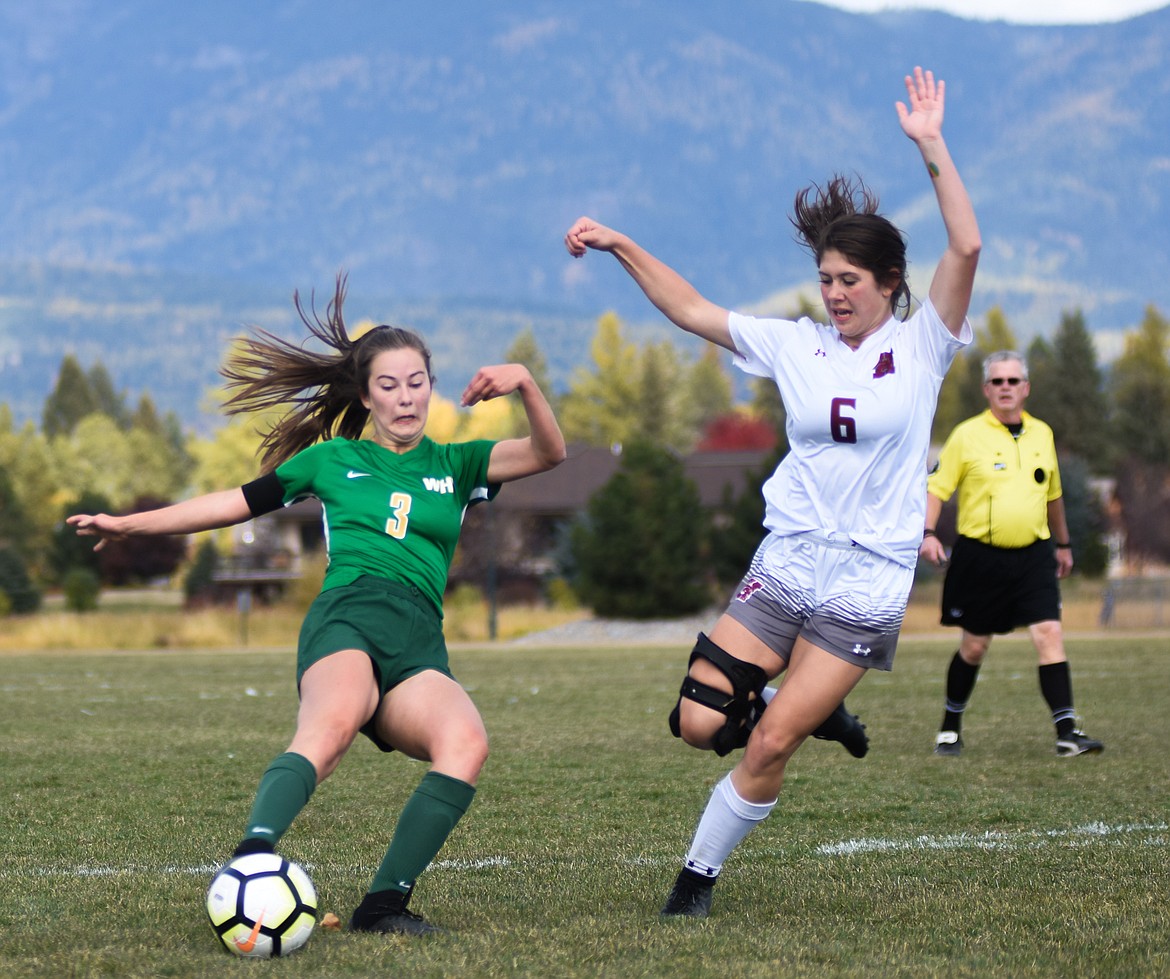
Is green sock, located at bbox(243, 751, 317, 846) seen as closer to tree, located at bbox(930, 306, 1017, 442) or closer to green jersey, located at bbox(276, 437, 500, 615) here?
green jersey, located at bbox(276, 437, 500, 615)

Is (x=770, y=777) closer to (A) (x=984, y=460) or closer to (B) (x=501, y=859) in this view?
(B) (x=501, y=859)

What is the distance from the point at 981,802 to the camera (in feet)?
24.2

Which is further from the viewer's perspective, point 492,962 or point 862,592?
point 862,592

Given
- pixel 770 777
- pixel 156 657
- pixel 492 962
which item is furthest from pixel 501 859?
pixel 156 657

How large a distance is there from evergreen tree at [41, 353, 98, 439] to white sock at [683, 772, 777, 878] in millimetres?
128865

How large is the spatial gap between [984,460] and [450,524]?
512 centimetres

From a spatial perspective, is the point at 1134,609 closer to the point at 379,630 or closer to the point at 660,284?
the point at 660,284

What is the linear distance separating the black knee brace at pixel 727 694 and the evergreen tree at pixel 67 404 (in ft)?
423

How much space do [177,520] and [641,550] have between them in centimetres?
3338

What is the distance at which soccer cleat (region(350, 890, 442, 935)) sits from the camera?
448 cm

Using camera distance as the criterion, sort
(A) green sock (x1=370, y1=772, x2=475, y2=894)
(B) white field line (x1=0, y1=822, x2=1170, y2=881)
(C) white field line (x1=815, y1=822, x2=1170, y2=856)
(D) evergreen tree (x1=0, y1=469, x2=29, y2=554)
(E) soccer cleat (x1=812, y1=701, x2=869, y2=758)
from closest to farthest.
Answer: (A) green sock (x1=370, y1=772, x2=475, y2=894) < (E) soccer cleat (x1=812, y1=701, x2=869, y2=758) < (B) white field line (x1=0, y1=822, x2=1170, y2=881) < (C) white field line (x1=815, y1=822, x2=1170, y2=856) < (D) evergreen tree (x1=0, y1=469, x2=29, y2=554)

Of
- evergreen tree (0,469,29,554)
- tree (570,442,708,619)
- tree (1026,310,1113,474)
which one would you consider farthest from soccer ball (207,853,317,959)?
tree (1026,310,1113,474)

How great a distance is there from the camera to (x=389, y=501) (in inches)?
192

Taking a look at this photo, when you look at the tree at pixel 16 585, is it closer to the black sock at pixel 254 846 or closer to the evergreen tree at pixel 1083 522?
the evergreen tree at pixel 1083 522
